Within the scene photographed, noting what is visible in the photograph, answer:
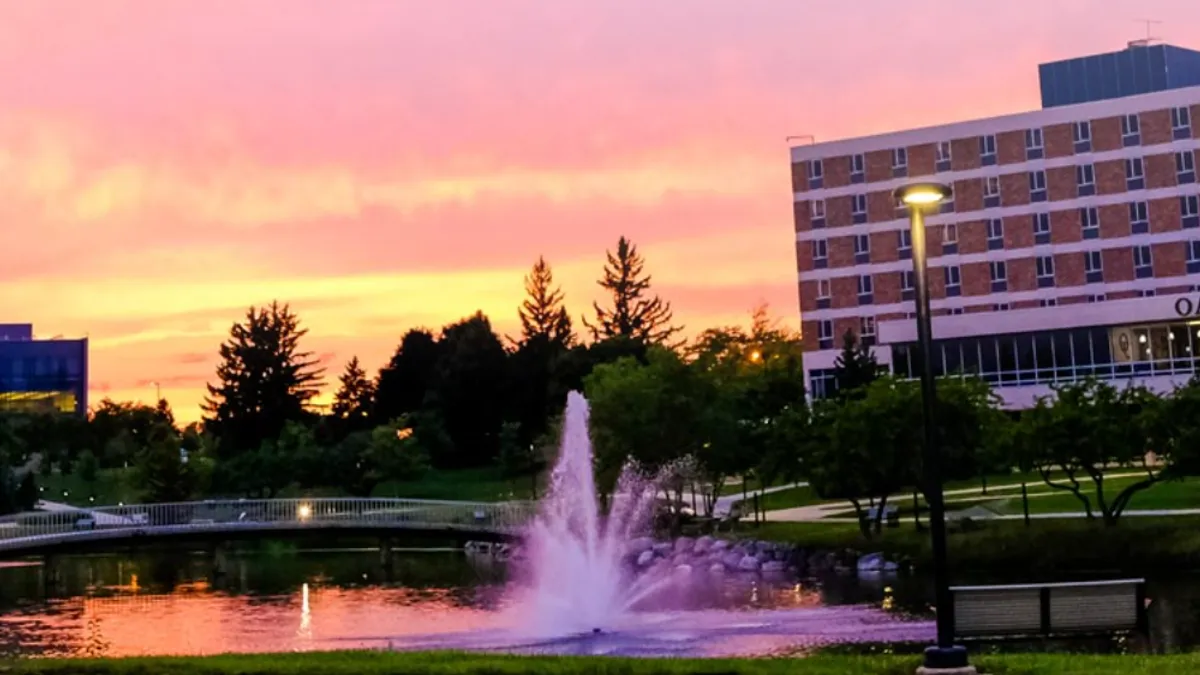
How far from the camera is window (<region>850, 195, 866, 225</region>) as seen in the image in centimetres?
7050

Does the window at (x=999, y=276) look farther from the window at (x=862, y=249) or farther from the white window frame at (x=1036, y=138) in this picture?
the window at (x=862, y=249)

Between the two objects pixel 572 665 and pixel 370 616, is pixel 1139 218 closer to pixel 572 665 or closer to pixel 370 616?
pixel 370 616

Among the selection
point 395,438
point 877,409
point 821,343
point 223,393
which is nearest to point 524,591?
point 877,409

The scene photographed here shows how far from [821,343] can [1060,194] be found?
13.1 m

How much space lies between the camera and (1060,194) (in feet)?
217

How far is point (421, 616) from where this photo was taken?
28062mm

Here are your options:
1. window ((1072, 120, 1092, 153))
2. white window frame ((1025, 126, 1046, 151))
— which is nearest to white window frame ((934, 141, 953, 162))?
white window frame ((1025, 126, 1046, 151))

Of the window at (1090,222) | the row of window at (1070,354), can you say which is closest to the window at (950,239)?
the window at (1090,222)

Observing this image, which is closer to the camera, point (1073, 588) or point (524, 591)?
point (1073, 588)

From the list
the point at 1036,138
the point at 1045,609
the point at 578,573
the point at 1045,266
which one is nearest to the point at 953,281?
the point at 1045,266

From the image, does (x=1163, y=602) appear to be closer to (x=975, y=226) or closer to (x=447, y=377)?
(x=975, y=226)

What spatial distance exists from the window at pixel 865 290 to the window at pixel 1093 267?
9851 mm

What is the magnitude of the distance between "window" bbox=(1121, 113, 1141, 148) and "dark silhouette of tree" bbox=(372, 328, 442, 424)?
41097 mm

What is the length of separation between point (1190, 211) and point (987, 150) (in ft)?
30.3
